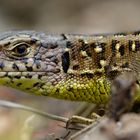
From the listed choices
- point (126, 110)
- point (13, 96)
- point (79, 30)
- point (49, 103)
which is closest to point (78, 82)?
point (126, 110)

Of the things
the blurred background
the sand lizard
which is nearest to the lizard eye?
the sand lizard

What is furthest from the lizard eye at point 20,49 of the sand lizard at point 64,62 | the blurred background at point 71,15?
the blurred background at point 71,15

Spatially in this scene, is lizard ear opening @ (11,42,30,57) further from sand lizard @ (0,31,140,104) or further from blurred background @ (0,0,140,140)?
blurred background @ (0,0,140,140)

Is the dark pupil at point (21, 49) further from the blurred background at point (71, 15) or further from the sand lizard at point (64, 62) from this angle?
the blurred background at point (71, 15)

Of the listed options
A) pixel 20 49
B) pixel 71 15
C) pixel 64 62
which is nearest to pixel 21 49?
pixel 20 49

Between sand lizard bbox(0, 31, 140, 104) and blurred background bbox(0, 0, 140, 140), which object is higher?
blurred background bbox(0, 0, 140, 140)

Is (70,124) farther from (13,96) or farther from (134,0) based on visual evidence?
(134,0)

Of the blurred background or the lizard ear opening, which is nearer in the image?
the lizard ear opening

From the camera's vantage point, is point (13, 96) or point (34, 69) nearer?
point (34, 69)
